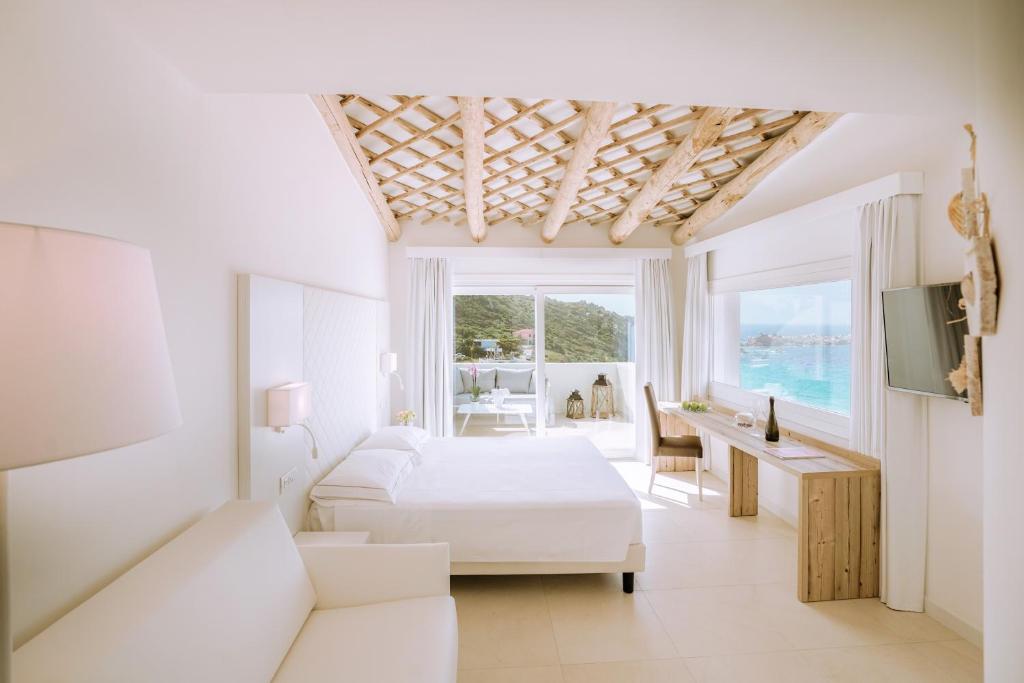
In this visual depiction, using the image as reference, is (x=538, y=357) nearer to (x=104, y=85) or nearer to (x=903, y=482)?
(x=903, y=482)

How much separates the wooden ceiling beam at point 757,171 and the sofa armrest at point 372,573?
3268 millimetres

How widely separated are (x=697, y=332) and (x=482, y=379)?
2359mm

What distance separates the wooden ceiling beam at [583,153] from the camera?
2.84m

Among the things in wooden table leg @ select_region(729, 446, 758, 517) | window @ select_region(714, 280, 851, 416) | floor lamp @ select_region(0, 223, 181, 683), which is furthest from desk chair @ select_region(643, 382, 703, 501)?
floor lamp @ select_region(0, 223, 181, 683)

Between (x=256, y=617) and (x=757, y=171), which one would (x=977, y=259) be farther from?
(x=757, y=171)

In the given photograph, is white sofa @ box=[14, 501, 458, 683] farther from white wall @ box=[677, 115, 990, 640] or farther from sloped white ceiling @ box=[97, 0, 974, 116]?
white wall @ box=[677, 115, 990, 640]

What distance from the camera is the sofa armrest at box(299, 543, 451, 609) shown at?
1912 millimetres

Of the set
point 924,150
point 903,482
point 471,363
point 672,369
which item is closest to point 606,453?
point 672,369

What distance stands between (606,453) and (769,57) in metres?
4.62

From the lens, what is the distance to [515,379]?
5527mm

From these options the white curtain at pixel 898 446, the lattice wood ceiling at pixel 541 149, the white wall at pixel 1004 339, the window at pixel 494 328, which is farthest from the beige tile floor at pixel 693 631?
the window at pixel 494 328

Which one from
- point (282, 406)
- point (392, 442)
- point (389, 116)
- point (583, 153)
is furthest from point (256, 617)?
point (583, 153)

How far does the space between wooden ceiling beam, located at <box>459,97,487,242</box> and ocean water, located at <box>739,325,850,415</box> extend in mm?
2683

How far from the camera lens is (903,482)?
2.58 metres
